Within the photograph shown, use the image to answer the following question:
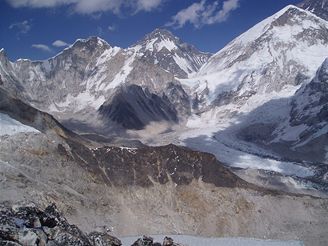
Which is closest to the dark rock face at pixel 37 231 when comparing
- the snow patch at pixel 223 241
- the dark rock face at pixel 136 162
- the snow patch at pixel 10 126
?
the snow patch at pixel 223 241

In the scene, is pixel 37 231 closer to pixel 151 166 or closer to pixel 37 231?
pixel 37 231

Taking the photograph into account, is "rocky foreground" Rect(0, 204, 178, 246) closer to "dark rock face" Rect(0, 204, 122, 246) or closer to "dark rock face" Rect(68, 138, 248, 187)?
"dark rock face" Rect(0, 204, 122, 246)

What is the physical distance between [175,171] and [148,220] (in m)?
15.7

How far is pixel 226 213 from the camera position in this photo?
356 ft

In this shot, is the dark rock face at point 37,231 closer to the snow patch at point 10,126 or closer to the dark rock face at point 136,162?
the snow patch at point 10,126

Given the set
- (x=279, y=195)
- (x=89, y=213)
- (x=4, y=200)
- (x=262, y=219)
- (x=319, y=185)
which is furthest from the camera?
(x=319, y=185)

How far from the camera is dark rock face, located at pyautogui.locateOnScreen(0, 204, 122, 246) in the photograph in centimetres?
4978

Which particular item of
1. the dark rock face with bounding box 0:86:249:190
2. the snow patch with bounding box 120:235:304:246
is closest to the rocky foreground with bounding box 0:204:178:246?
the snow patch with bounding box 120:235:304:246

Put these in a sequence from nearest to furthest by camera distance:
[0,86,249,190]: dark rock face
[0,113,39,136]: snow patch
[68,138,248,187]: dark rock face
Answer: [0,113,39,136]: snow patch → [0,86,249,190]: dark rock face → [68,138,248,187]: dark rock face

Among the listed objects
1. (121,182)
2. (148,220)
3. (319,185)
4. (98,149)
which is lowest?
(319,185)

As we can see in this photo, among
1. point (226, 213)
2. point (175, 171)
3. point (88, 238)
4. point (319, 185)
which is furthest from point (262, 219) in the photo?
point (319, 185)

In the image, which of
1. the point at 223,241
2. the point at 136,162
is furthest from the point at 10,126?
the point at 223,241

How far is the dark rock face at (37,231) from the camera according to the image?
49.8 m

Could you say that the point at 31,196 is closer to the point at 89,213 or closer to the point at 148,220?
the point at 89,213
